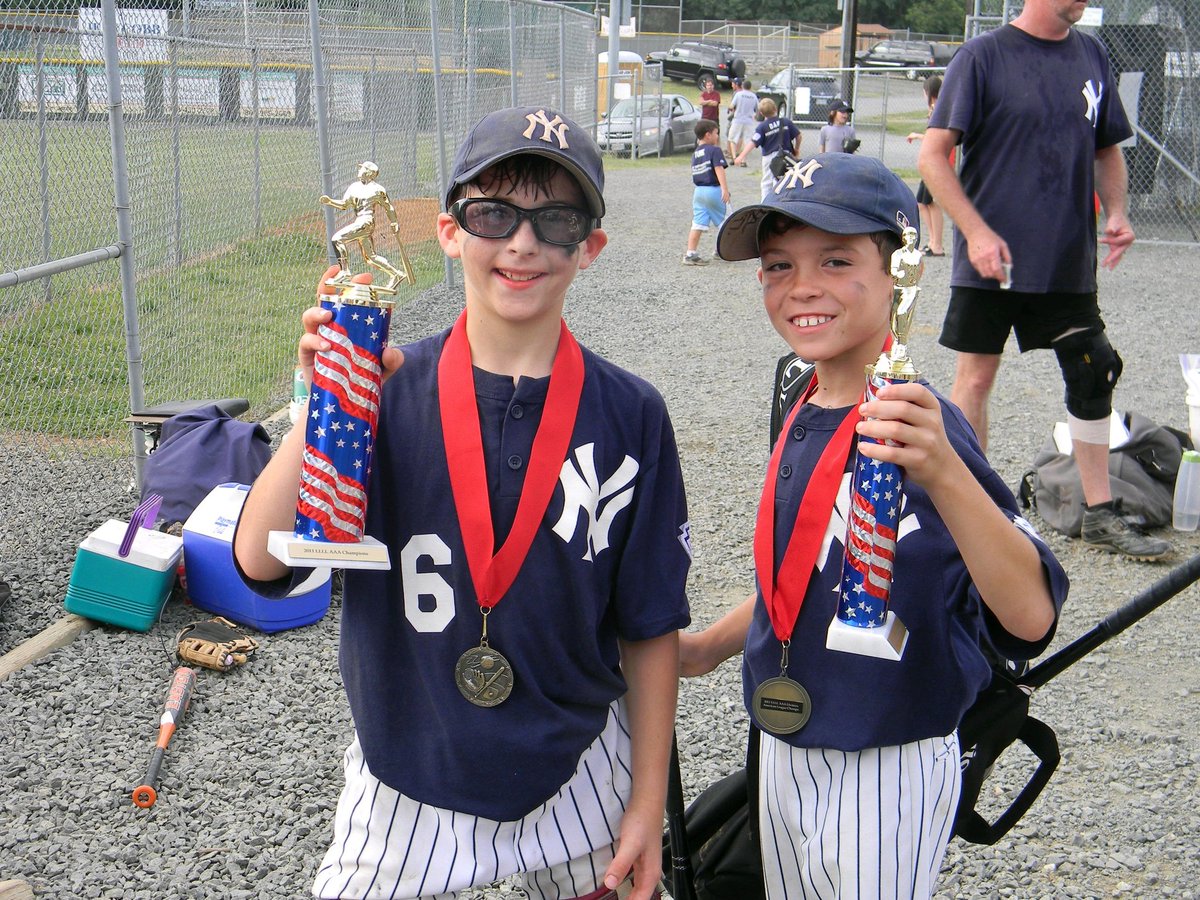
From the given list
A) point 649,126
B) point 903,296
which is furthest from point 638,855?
point 649,126

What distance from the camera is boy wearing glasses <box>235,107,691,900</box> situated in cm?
181

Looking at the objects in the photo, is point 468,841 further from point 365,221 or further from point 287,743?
point 287,743

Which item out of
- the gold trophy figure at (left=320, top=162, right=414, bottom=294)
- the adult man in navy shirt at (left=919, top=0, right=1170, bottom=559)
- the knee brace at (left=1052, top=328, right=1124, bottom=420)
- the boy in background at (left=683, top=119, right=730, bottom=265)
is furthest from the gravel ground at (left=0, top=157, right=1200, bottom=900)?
the boy in background at (left=683, top=119, right=730, bottom=265)

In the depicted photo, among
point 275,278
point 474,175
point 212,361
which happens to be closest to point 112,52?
point 212,361

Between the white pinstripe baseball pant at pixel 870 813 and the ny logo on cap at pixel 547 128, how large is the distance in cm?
107

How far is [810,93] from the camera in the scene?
2628 cm

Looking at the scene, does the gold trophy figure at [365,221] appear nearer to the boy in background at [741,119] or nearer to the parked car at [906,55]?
the boy in background at [741,119]

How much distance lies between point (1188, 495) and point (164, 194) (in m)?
5.67

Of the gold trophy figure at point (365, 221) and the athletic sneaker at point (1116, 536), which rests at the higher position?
the gold trophy figure at point (365, 221)

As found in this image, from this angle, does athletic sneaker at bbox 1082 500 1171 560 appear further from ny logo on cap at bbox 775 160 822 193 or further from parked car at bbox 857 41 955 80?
parked car at bbox 857 41 955 80

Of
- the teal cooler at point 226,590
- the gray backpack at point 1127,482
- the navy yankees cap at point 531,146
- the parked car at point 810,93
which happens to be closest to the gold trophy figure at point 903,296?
the navy yankees cap at point 531,146

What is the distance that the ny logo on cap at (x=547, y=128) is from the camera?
1.81 m

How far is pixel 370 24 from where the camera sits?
9359mm

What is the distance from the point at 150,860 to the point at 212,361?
14.8 ft
